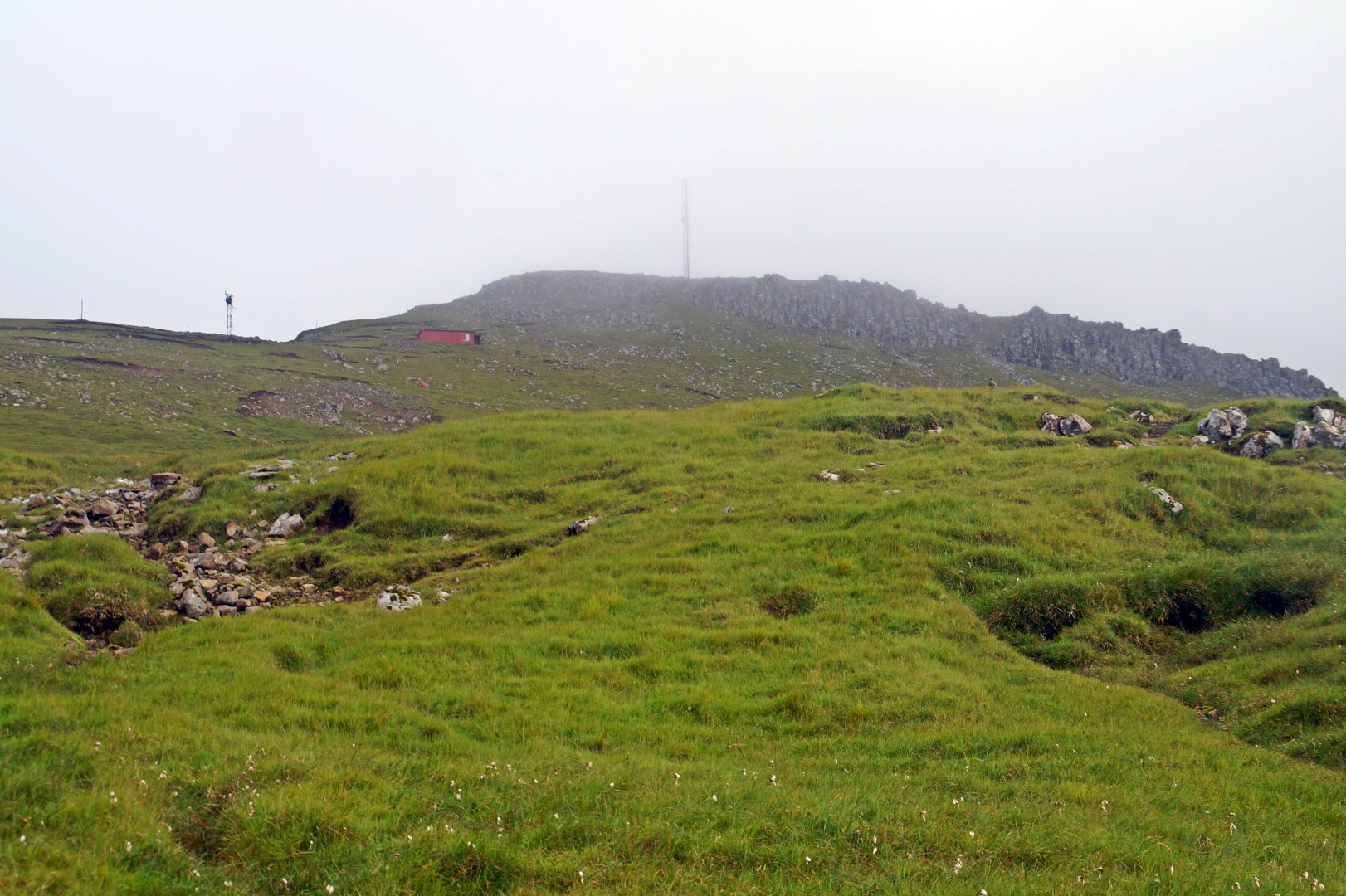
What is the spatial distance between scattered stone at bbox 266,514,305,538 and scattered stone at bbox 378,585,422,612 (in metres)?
5.98

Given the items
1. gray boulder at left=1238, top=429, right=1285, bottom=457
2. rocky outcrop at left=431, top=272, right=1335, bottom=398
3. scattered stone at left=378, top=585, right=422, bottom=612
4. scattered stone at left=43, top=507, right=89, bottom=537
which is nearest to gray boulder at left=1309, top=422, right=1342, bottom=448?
gray boulder at left=1238, top=429, right=1285, bottom=457

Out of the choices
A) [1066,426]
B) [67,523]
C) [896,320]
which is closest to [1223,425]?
[1066,426]

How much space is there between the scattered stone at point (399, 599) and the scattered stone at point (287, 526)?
19.6 ft

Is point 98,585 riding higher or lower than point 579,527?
lower

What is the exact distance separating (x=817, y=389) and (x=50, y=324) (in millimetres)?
87306

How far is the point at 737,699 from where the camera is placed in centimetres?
1030

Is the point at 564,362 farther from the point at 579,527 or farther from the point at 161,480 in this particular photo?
the point at 579,527

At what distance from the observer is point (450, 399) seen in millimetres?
72938

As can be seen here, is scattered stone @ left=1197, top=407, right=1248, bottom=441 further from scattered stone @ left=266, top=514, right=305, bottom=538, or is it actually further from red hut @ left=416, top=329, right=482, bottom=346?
red hut @ left=416, top=329, right=482, bottom=346

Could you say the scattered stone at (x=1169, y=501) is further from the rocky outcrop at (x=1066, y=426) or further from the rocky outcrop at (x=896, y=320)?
the rocky outcrop at (x=896, y=320)

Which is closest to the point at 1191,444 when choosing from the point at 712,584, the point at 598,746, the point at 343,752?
the point at 712,584

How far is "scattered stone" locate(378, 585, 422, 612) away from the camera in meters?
14.6

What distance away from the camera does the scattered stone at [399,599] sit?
576 inches

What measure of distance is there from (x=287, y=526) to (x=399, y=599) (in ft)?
22.9
